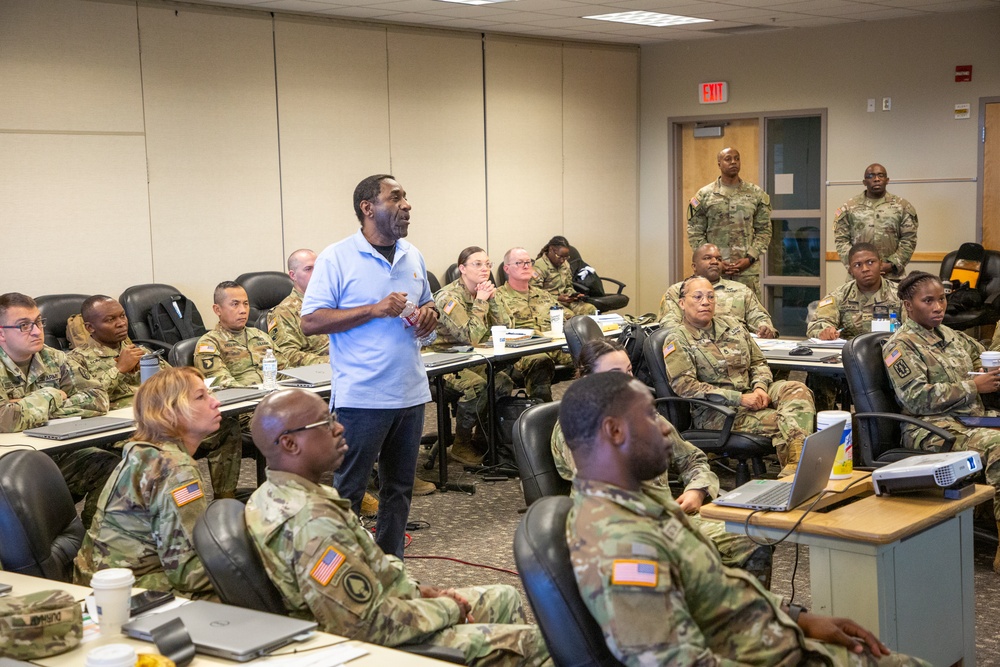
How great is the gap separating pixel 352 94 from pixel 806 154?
14.6ft

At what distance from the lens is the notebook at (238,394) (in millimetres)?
4879

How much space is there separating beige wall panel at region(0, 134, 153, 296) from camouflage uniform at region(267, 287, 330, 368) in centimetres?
173

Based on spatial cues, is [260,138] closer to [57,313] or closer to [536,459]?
[57,313]

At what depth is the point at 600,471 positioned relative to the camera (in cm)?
229

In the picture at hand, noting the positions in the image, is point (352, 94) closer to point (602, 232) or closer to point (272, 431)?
point (602, 232)

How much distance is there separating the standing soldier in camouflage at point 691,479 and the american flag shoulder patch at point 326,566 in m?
0.78

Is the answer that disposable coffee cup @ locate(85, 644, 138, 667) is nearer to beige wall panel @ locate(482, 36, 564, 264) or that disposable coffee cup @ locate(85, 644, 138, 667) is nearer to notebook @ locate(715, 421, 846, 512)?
notebook @ locate(715, 421, 846, 512)

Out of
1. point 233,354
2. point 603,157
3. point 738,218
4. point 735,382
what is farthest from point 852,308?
point 603,157

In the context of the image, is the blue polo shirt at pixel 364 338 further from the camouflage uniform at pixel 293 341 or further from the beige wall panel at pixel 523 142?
the beige wall panel at pixel 523 142

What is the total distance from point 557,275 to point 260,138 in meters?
2.67

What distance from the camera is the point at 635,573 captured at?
2.13m

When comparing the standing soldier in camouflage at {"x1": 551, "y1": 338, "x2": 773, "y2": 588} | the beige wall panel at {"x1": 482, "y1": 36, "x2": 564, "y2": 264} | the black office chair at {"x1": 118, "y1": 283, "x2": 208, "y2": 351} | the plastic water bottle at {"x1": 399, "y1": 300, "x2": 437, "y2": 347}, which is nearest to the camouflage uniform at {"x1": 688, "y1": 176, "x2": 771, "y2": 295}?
the beige wall panel at {"x1": 482, "y1": 36, "x2": 564, "y2": 264}

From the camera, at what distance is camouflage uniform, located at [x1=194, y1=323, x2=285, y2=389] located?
18.2ft

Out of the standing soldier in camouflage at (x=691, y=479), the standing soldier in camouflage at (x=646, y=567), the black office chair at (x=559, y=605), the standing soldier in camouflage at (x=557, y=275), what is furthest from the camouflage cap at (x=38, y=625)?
the standing soldier in camouflage at (x=557, y=275)
